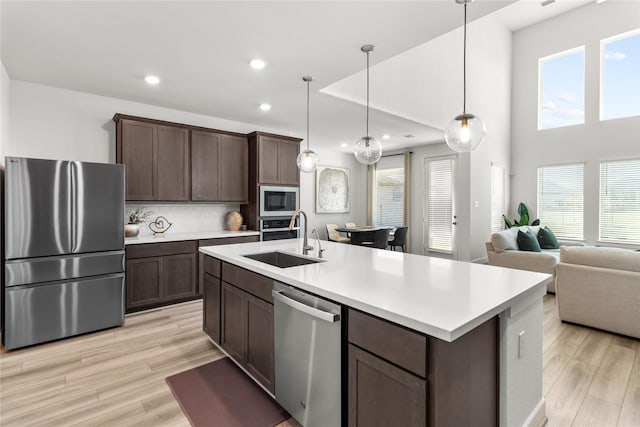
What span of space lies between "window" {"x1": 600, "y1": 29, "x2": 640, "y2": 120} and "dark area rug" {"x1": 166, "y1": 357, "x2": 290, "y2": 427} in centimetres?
773

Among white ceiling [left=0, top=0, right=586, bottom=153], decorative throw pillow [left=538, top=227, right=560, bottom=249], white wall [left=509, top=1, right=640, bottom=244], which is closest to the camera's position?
white ceiling [left=0, top=0, right=586, bottom=153]

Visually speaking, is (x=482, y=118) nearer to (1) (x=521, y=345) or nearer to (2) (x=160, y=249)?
(1) (x=521, y=345)

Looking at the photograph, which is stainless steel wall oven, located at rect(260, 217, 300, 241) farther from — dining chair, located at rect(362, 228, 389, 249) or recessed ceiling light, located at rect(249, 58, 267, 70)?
recessed ceiling light, located at rect(249, 58, 267, 70)

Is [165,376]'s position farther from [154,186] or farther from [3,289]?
[154,186]

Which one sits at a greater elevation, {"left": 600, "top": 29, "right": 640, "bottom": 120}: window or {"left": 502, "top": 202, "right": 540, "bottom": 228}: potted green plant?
{"left": 600, "top": 29, "right": 640, "bottom": 120}: window

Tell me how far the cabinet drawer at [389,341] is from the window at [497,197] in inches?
244

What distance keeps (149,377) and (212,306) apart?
0.66 m

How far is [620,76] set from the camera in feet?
19.4

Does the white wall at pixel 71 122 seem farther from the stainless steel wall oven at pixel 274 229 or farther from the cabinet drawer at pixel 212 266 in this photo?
the cabinet drawer at pixel 212 266

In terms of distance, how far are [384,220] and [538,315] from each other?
6.07 meters

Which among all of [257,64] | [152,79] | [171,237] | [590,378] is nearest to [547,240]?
[590,378]

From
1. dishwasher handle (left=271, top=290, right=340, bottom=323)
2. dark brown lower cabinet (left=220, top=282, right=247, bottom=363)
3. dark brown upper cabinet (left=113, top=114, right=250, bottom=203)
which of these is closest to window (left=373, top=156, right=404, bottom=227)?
dark brown upper cabinet (left=113, top=114, right=250, bottom=203)

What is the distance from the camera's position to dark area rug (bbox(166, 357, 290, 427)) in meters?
1.86

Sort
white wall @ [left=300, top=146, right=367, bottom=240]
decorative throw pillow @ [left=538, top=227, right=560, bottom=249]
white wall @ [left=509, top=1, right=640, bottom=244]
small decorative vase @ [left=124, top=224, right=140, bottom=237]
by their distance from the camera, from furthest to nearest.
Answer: white wall @ [left=300, top=146, right=367, bottom=240] < white wall @ [left=509, top=1, right=640, bottom=244] < decorative throw pillow @ [left=538, top=227, right=560, bottom=249] < small decorative vase @ [left=124, top=224, right=140, bottom=237]
